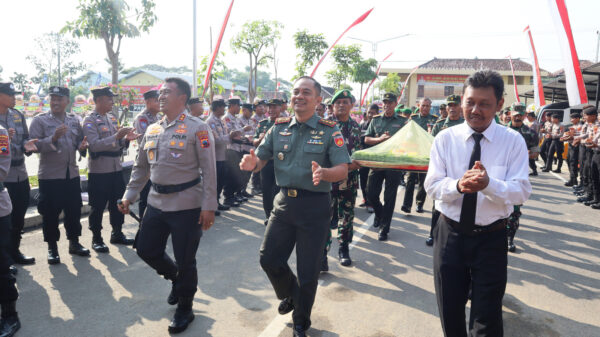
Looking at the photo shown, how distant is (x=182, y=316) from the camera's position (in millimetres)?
3414

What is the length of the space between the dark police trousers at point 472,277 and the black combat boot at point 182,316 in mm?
2021

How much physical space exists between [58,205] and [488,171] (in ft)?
15.8

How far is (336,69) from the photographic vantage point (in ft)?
98.6

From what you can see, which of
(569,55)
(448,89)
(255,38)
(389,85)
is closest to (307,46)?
(255,38)

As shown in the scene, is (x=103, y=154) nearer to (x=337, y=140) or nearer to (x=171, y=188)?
(x=171, y=188)

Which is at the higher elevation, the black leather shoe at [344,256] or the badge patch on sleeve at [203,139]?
the badge patch on sleeve at [203,139]

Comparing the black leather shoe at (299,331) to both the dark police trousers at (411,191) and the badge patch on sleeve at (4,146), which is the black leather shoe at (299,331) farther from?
the dark police trousers at (411,191)

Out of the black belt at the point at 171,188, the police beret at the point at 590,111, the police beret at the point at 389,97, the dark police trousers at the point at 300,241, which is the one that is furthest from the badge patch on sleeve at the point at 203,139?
the police beret at the point at 590,111

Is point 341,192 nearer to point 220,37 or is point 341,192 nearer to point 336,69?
point 220,37

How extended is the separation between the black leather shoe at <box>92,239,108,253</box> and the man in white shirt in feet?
14.2

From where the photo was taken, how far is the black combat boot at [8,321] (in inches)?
127

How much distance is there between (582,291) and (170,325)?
4.16m

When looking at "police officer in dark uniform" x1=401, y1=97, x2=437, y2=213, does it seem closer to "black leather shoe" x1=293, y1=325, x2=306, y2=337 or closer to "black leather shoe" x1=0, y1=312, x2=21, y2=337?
"black leather shoe" x1=293, y1=325, x2=306, y2=337

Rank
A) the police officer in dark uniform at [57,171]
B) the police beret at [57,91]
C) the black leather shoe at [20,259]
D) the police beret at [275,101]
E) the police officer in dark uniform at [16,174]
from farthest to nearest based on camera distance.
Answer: the police beret at [275,101] < the police beret at [57,91] < the police officer in dark uniform at [57,171] < the black leather shoe at [20,259] < the police officer in dark uniform at [16,174]
